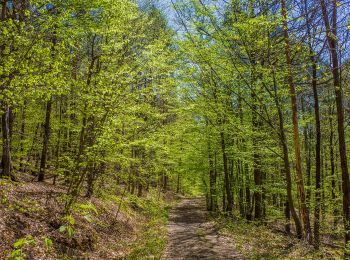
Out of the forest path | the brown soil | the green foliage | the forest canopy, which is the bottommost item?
the forest path

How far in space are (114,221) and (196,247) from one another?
5.55m

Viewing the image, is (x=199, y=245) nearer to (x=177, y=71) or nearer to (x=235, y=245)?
(x=235, y=245)

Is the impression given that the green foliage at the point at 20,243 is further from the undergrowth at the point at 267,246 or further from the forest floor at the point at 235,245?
the undergrowth at the point at 267,246

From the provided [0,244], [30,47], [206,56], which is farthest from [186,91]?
[0,244]

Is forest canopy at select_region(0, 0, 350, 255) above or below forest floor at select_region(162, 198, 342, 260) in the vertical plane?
above

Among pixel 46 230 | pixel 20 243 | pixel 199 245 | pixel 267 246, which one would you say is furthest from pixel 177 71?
pixel 20 243

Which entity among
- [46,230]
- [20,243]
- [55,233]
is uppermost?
[20,243]

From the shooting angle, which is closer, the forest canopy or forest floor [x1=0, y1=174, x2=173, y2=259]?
the forest canopy

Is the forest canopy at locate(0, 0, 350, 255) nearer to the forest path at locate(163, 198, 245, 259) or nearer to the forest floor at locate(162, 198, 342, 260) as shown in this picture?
the forest floor at locate(162, 198, 342, 260)

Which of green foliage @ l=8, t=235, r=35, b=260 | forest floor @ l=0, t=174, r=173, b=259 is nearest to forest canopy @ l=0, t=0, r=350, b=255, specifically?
forest floor @ l=0, t=174, r=173, b=259

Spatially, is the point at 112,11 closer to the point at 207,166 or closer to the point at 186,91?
the point at 186,91

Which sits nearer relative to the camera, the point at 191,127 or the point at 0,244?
the point at 0,244

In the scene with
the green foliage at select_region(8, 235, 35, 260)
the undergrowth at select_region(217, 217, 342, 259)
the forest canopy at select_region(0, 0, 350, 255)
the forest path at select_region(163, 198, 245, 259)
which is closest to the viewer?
the green foliage at select_region(8, 235, 35, 260)

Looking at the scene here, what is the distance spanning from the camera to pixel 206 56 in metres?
12.4
